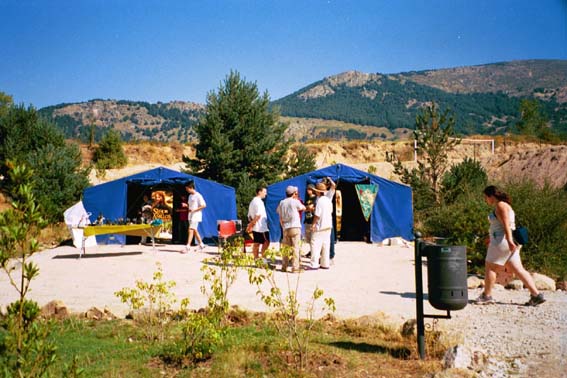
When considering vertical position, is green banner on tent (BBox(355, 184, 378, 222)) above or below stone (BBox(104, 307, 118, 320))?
above

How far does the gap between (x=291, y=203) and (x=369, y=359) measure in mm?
5255

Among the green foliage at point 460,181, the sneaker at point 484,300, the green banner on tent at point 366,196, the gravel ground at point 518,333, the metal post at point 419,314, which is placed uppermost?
the green foliage at point 460,181

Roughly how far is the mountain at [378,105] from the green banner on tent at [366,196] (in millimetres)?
107820

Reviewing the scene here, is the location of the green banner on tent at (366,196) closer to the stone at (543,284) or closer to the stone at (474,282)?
the stone at (474,282)

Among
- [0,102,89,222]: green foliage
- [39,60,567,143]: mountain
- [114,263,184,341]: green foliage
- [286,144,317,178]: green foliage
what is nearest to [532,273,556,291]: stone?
[114,263,184,341]: green foliage

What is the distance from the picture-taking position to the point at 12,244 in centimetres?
270

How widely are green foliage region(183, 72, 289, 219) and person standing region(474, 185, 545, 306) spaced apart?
15993 millimetres

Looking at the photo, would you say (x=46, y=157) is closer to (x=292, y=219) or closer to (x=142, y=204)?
(x=142, y=204)

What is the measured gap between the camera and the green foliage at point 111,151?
40.3m

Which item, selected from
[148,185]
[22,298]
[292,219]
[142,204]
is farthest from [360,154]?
[22,298]

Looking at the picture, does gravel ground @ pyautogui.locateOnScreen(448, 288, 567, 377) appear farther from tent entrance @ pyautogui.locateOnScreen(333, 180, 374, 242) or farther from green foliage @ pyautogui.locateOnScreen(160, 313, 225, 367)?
tent entrance @ pyautogui.locateOnScreen(333, 180, 374, 242)

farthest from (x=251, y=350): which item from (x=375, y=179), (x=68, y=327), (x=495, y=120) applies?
(x=495, y=120)

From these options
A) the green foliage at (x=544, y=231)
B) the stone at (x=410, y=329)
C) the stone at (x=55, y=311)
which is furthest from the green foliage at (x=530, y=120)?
the stone at (x=55, y=311)

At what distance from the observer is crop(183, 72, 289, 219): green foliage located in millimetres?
22781
